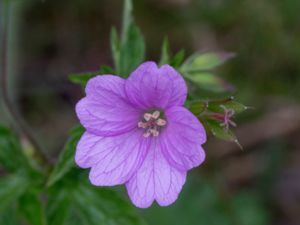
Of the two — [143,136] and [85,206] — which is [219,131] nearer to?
[143,136]

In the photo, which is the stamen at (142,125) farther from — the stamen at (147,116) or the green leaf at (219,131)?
the green leaf at (219,131)

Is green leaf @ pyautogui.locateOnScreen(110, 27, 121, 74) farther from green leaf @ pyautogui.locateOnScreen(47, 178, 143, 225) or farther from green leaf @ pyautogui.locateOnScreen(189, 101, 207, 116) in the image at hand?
green leaf @ pyautogui.locateOnScreen(47, 178, 143, 225)

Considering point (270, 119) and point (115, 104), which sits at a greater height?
point (115, 104)

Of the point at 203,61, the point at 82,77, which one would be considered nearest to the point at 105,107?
the point at 82,77

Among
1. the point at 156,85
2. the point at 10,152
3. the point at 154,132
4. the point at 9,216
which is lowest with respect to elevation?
the point at 9,216

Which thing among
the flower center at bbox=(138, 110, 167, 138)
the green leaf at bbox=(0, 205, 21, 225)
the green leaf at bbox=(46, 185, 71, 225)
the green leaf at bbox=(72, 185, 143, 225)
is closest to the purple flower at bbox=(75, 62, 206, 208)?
the flower center at bbox=(138, 110, 167, 138)

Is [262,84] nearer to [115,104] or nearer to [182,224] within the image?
[182,224]

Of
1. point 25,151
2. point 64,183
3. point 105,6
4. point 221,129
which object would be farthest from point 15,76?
point 221,129

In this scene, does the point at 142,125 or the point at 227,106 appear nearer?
the point at 227,106
